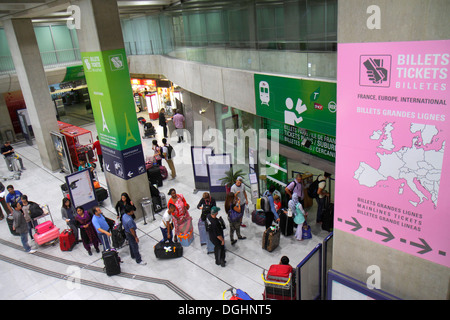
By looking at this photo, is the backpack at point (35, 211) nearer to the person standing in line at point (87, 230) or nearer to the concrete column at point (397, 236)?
the person standing in line at point (87, 230)

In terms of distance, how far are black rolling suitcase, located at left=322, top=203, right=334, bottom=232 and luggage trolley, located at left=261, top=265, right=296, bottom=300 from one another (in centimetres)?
343

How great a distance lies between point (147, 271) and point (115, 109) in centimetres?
478

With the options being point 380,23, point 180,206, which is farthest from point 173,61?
point 380,23

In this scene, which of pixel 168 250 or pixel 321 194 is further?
pixel 321 194

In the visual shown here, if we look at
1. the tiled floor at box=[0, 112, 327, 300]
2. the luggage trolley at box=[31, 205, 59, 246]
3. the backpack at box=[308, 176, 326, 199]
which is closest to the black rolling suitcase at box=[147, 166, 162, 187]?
the tiled floor at box=[0, 112, 327, 300]

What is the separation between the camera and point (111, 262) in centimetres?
867

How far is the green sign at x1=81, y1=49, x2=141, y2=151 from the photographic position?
33.4 ft

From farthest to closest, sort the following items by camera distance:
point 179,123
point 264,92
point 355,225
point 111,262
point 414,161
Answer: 1. point 179,123
2. point 264,92
3. point 111,262
4. point 355,225
5. point 414,161

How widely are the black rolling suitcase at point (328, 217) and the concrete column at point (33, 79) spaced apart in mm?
12880

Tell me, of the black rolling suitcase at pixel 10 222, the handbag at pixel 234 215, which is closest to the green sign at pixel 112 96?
the black rolling suitcase at pixel 10 222

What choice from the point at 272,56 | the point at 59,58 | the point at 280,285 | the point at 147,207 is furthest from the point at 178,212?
the point at 59,58

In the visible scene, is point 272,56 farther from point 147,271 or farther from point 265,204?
point 147,271

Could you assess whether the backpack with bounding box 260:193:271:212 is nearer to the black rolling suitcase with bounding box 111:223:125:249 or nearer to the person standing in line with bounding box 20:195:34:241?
the black rolling suitcase with bounding box 111:223:125:249

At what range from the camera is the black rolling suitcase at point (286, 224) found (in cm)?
959
